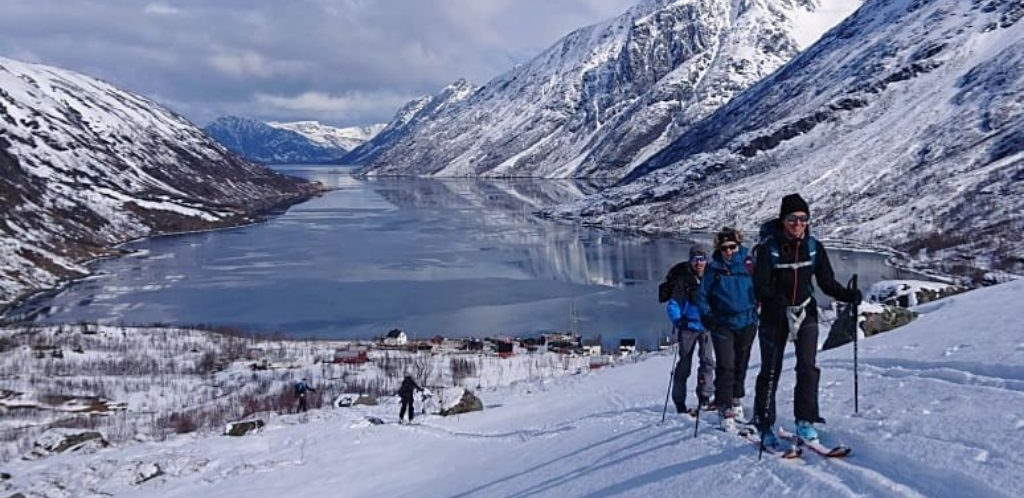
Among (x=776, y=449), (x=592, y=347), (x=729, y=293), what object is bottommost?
(x=592, y=347)

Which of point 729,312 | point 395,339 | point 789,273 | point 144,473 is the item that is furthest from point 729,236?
point 395,339

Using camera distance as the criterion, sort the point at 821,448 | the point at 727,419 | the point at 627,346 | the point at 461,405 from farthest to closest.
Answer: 1. the point at 627,346
2. the point at 461,405
3. the point at 727,419
4. the point at 821,448

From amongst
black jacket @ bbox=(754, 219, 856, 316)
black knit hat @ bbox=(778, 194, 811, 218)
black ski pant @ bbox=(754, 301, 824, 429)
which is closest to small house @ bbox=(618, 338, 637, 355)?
black ski pant @ bbox=(754, 301, 824, 429)

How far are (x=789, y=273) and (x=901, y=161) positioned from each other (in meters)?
147

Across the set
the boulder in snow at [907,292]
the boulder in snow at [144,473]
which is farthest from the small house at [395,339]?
the boulder in snow at [144,473]

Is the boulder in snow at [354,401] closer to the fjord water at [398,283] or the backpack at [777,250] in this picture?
the backpack at [777,250]

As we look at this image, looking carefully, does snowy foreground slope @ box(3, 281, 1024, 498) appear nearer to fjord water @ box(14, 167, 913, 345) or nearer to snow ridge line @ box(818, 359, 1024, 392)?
snow ridge line @ box(818, 359, 1024, 392)

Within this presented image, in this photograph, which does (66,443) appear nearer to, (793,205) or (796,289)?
(796,289)

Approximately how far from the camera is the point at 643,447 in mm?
10680

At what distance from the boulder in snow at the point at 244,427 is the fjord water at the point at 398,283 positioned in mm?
43956

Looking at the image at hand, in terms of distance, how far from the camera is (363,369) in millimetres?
49750

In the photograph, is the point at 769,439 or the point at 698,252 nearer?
the point at 769,439

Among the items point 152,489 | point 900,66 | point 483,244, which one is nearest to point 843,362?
point 152,489

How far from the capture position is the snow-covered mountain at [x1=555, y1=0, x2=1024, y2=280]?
10875 cm
